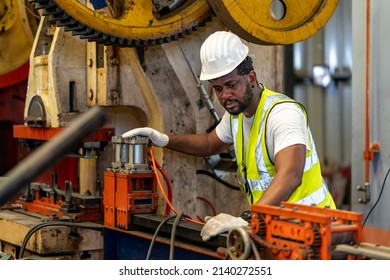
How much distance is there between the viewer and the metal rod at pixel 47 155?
126cm

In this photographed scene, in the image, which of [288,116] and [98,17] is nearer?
[288,116]

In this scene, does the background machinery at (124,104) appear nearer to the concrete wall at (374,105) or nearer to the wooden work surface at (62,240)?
the wooden work surface at (62,240)

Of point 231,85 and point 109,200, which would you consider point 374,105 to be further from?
point 109,200

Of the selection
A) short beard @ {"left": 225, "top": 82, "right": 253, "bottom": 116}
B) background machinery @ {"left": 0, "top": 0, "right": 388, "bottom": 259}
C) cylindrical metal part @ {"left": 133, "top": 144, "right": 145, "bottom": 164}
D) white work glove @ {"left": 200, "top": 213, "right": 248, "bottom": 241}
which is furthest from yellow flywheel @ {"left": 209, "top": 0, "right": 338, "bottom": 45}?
white work glove @ {"left": 200, "top": 213, "right": 248, "bottom": 241}

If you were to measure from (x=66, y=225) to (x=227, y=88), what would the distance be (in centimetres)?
81

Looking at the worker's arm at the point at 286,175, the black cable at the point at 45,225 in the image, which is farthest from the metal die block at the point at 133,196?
the worker's arm at the point at 286,175

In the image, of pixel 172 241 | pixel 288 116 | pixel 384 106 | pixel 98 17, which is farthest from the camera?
pixel 384 106

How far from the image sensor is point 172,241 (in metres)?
2.27

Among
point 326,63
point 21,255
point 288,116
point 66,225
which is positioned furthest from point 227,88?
point 326,63

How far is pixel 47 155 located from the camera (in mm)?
1266

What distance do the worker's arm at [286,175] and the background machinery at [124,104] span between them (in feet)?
0.85

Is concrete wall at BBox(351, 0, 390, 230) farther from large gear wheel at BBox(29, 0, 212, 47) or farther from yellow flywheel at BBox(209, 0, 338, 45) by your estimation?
large gear wheel at BBox(29, 0, 212, 47)

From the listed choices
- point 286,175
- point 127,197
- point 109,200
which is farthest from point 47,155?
point 109,200
